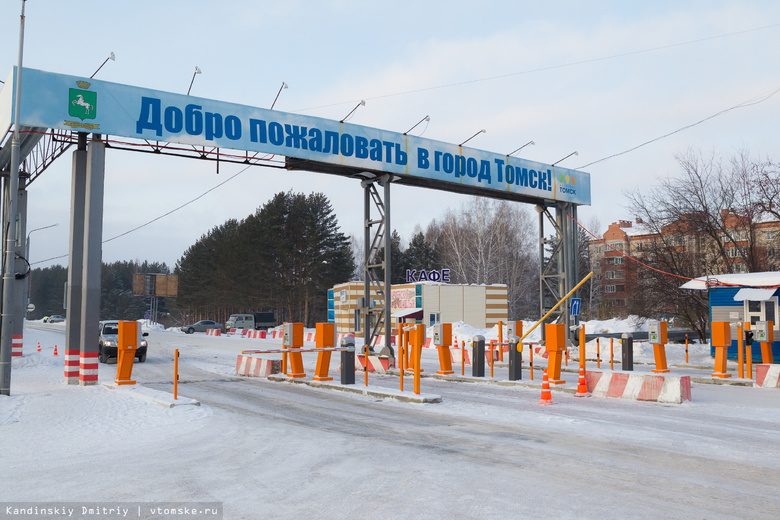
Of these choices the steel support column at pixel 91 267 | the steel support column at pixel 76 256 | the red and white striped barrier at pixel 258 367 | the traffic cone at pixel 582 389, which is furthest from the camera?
the red and white striped barrier at pixel 258 367

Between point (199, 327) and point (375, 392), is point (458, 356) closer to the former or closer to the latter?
point (375, 392)

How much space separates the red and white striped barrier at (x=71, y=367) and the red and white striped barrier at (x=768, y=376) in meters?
18.9

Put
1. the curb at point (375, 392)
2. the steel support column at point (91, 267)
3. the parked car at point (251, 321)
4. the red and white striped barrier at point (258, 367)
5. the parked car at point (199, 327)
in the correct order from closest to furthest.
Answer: the curb at point (375, 392)
the steel support column at point (91, 267)
the red and white striped barrier at point (258, 367)
the parked car at point (251, 321)
the parked car at point (199, 327)

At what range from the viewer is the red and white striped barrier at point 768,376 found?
16.9 metres

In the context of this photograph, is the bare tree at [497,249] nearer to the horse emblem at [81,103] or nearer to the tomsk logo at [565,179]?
the tomsk logo at [565,179]

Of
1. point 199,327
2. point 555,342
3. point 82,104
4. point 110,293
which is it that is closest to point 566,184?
point 555,342

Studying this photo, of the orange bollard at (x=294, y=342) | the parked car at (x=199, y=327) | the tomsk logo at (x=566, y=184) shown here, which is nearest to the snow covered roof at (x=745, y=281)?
the tomsk logo at (x=566, y=184)

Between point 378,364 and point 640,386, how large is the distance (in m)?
9.87

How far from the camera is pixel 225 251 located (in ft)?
266

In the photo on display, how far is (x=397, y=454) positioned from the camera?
8578 millimetres

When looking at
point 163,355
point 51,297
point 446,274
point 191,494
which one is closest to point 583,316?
point 446,274

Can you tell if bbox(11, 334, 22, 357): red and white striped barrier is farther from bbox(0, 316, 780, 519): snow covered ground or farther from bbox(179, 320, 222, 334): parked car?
bbox(179, 320, 222, 334): parked car

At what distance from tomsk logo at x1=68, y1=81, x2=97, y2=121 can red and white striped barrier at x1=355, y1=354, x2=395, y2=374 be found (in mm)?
11792

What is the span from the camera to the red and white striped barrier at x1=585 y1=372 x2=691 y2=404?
13.9m
